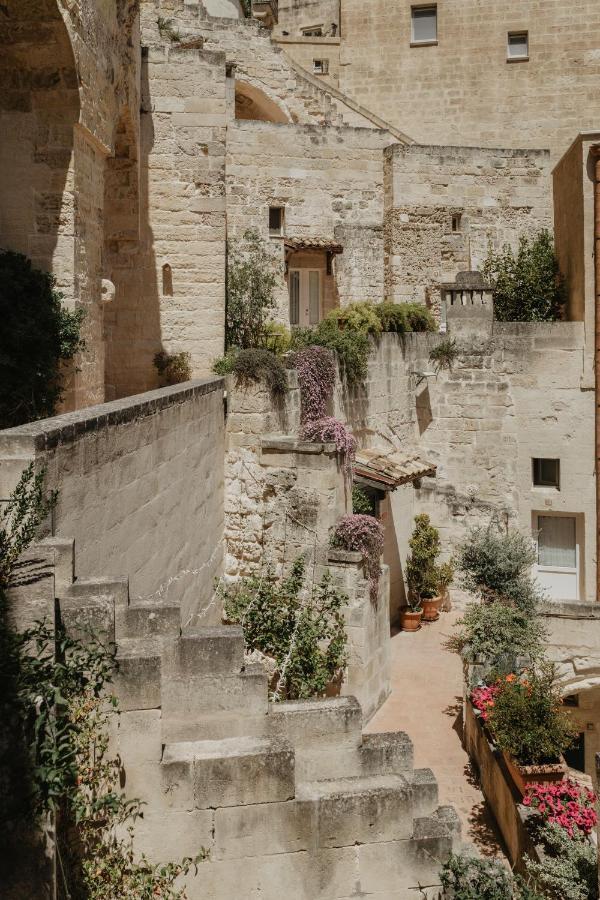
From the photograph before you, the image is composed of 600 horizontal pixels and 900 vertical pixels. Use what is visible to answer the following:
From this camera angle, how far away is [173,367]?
12516 mm

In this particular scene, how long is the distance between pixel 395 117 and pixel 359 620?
18525mm

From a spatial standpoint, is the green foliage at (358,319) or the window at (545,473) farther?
the window at (545,473)

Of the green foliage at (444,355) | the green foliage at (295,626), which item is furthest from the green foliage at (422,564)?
the green foliage at (295,626)

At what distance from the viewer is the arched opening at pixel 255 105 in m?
21.3

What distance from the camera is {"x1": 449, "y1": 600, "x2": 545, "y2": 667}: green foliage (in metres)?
9.98

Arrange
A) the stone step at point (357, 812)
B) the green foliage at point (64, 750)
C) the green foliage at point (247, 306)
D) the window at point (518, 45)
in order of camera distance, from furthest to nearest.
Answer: the window at point (518, 45)
the green foliage at point (247, 306)
the stone step at point (357, 812)
the green foliage at point (64, 750)

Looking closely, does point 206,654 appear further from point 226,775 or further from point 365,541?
point 365,541

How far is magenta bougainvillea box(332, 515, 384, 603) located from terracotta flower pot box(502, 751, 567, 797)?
2.88 m

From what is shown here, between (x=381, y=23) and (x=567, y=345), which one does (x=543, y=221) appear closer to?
(x=567, y=345)

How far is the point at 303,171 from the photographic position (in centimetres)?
Result: 1858

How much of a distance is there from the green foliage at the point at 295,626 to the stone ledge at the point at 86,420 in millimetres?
2505

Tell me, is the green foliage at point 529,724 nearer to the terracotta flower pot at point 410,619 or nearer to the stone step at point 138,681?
the stone step at point 138,681

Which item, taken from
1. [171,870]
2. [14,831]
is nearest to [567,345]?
[171,870]

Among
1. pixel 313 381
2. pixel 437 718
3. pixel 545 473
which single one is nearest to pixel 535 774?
pixel 437 718
